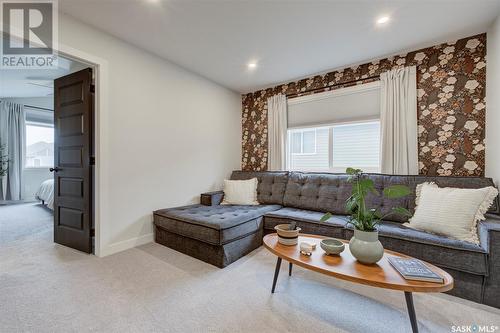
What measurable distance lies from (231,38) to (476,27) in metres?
2.52

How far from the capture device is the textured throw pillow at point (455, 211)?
181 centimetres

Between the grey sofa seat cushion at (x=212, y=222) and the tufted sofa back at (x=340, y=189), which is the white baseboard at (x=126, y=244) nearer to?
the grey sofa seat cushion at (x=212, y=222)

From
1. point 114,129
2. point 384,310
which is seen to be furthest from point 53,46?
point 384,310

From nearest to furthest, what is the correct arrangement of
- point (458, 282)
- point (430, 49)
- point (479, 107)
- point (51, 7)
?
point (458, 282) → point (51, 7) → point (479, 107) → point (430, 49)

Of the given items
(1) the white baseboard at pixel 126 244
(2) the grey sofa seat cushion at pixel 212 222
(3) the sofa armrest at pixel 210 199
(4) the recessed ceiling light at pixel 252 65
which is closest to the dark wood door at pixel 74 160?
(1) the white baseboard at pixel 126 244

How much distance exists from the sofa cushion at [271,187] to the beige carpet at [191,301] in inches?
46.7

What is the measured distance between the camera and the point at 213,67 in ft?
10.5

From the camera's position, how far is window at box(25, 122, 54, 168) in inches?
224

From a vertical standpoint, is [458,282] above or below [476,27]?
below

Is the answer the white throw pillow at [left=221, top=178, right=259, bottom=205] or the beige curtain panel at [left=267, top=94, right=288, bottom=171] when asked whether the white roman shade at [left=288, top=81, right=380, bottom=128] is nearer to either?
the beige curtain panel at [left=267, top=94, right=288, bottom=171]

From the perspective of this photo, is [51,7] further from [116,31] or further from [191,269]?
[191,269]

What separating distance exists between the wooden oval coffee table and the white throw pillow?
5.34ft

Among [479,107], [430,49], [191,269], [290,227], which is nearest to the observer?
[290,227]

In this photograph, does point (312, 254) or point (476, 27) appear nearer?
point (312, 254)
